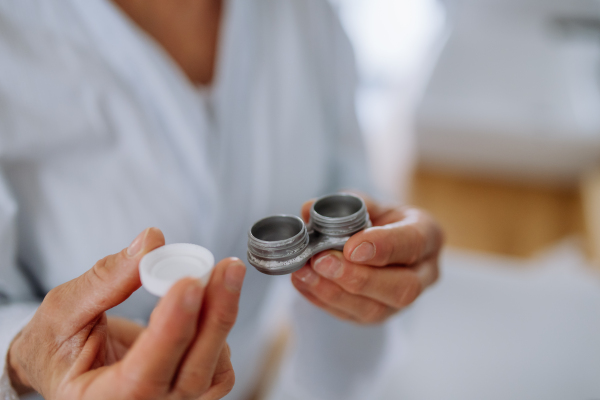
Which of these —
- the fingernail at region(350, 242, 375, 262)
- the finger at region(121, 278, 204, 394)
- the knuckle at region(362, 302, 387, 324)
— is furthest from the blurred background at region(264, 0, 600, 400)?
the finger at region(121, 278, 204, 394)

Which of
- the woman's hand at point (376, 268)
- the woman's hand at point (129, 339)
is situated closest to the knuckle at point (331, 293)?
the woman's hand at point (376, 268)

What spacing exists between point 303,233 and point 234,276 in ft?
0.26

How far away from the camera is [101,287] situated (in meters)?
0.27

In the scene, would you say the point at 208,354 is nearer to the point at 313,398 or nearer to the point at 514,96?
the point at 313,398

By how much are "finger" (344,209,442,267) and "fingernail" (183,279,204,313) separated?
0.13 meters

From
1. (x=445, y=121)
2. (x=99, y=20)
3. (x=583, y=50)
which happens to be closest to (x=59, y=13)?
(x=99, y=20)

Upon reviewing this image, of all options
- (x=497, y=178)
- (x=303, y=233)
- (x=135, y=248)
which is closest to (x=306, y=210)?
(x=303, y=233)

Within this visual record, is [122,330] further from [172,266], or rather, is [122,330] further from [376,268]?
[376,268]

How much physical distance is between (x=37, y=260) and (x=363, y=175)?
0.53 metres

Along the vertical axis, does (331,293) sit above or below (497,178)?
above

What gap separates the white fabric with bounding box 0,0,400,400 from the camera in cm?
39

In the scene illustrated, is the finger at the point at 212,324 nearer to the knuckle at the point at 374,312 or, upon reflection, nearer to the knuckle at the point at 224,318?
the knuckle at the point at 224,318

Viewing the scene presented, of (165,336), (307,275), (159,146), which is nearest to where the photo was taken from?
(165,336)

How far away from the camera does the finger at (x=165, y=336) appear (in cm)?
23
